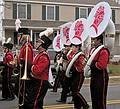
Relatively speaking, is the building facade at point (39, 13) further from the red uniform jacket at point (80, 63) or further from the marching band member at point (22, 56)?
the marching band member at point (22, 56)

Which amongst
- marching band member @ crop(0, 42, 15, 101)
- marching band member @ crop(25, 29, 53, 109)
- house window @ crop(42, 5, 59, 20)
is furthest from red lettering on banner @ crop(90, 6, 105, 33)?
house window @ crop(42, 5, 59, 20)

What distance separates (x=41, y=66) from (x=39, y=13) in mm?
30465

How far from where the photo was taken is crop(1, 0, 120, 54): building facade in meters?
36.9

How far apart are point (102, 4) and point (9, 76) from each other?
A: 531 centimetres

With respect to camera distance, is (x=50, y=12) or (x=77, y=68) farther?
(x=50, y=12)

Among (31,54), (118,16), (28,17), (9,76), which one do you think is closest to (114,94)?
(9,76)

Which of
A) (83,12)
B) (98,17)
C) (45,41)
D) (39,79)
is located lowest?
(39,79)

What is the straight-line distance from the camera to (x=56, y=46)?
15133 millimetres

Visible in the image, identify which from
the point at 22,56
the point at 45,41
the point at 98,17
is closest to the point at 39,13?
the point at 22,56

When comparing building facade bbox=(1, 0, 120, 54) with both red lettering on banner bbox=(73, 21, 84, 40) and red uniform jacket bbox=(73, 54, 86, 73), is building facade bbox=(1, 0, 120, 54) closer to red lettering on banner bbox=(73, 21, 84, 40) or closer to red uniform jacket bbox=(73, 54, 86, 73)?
red lettering on banner bbox=(73, 21, 84, 40)

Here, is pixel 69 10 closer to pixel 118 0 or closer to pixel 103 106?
pixel 118 0

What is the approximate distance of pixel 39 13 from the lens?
38031 millimetres

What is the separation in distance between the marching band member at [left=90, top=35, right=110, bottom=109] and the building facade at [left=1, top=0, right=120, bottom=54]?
2853 centimetres

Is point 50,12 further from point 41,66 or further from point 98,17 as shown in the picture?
point 41,66
